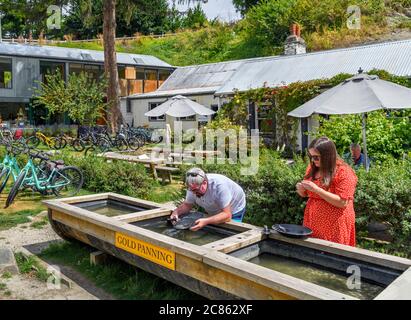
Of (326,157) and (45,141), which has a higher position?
(326,157)

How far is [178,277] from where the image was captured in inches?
142

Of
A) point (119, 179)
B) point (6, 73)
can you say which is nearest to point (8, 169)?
point (119, 179)

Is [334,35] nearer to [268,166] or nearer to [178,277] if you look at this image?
[268,166]

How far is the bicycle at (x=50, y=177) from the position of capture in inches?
344

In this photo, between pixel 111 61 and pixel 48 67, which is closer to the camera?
pixel 111 61

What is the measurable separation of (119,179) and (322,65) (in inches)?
440

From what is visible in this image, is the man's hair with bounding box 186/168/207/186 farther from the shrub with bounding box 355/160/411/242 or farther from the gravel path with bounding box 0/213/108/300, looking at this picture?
the shrub with bounding box 355/160/411/242

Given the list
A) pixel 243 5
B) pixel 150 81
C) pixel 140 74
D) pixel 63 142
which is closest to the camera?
pixel 63 142

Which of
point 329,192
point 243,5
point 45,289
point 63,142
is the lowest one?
point 45,289

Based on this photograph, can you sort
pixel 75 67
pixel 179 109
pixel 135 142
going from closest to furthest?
pixel 179 109 < pixel 135 142 < pixel 75 67

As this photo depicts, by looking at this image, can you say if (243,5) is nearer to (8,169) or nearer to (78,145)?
(78,145)

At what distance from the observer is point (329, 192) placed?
3492 millimetres
